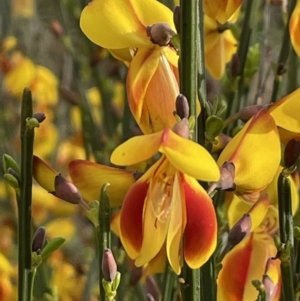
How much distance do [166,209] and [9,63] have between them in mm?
1335

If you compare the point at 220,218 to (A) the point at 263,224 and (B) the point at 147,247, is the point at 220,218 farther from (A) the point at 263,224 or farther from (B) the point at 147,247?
(B) the point at 147,247

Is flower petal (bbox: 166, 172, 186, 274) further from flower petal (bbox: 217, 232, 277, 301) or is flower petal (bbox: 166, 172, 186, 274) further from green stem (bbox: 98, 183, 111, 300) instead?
flower petal (bbox: 217, 232, 277, 301)

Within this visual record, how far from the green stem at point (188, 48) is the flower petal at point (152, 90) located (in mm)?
69

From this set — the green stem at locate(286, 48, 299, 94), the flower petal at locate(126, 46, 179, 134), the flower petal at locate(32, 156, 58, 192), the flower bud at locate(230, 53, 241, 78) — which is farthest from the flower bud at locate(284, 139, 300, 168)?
the green stem at locate(286, 48, 299, 94)

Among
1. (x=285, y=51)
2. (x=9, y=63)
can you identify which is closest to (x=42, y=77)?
(x=9, y=63)

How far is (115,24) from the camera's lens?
2.39 feet

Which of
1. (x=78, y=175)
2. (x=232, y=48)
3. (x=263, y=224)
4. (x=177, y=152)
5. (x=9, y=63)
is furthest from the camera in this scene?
(x=9, y=63)

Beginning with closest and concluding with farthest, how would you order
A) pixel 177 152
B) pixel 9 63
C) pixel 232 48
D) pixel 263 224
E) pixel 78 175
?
pixel 177 152 → pixel 78 175 → pixel 263 224 → pixel 232 48 → pixel 9 63

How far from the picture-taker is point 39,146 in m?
1.90

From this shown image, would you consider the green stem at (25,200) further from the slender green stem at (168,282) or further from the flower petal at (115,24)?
the slender green stem at (168,282)

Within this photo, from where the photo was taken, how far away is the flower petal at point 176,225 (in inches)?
23.8

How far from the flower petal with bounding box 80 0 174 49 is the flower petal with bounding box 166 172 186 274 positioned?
0.18m

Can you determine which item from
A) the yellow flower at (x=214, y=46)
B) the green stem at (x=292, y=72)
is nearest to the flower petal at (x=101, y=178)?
the yellow flower at (x=214, y=46)

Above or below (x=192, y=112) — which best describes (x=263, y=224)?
below
